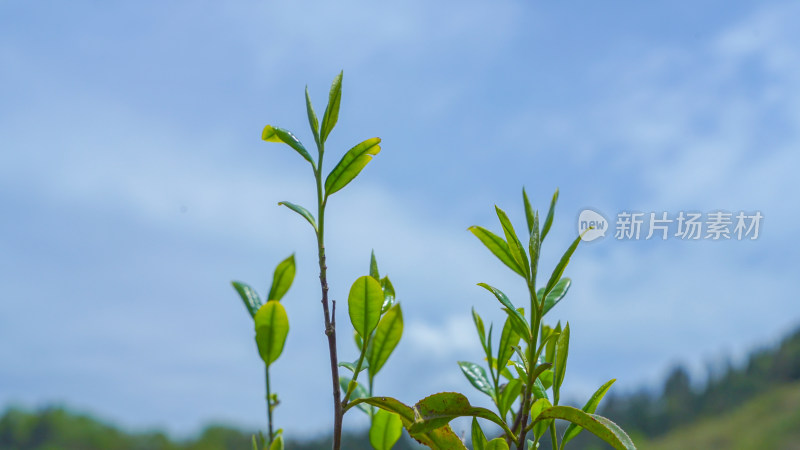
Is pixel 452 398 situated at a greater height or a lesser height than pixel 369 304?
lesser

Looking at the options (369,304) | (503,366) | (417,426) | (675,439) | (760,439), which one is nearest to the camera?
(417,426)

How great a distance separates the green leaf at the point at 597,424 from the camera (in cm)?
65

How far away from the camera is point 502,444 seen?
0.79 metres

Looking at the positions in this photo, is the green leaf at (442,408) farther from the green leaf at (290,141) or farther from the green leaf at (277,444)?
the green leaf at (290,141)

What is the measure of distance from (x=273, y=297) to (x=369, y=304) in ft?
0.88

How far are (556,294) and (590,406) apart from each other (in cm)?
17

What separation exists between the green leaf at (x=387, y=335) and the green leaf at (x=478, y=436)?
0.17 metres

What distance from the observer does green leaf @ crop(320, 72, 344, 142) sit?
0.88 metres

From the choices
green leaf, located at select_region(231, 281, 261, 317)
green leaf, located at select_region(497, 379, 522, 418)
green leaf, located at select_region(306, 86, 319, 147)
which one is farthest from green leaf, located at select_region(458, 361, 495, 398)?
green leaf, located at select_region(306, 86, 319, 147)

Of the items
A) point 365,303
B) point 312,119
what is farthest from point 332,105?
point 365,303

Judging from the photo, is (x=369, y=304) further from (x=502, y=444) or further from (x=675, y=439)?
(x=675, y=439)

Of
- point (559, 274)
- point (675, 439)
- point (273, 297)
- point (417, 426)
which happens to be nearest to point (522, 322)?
point (559, 274)

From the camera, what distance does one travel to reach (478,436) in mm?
872

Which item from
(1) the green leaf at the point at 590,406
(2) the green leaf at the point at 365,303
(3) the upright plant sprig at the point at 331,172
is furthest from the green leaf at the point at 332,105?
(1) the green leaf at the point at 590,406
